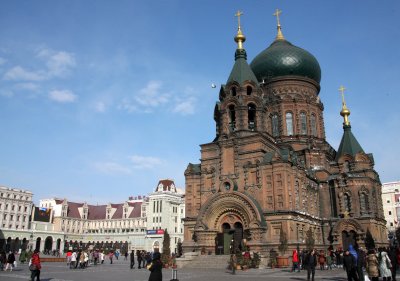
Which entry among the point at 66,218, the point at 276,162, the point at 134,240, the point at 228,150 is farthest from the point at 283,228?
the point at 66,218


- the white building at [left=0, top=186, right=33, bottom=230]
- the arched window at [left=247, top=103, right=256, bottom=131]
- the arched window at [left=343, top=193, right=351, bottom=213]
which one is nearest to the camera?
the arched window at [left=247, top=103, right=256, bottom=131]

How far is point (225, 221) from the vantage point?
32469 mm

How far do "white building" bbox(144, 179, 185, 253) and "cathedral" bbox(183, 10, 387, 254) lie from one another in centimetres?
3784

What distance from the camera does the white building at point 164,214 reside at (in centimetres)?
7456

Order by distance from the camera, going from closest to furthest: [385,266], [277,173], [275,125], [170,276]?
[385,266], [170,276], [277,173], [275,125]

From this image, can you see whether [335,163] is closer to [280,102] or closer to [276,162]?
[280,102]

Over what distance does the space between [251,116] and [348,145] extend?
14010mm

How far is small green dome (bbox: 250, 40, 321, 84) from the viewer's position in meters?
45.0

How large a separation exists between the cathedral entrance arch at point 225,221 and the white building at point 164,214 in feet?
138

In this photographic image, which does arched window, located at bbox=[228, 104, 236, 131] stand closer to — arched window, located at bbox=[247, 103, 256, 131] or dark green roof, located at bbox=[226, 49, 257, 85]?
arched window, located at bbox=[247, 103, 256, 131]

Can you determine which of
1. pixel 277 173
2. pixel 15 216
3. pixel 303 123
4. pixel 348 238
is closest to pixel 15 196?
pixel 15 216

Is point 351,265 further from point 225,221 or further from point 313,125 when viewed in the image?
point 313,125

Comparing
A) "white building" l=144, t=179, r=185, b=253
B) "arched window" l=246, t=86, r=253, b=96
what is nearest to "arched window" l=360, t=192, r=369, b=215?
"arched window" l=246, t=86, r=253, b=96

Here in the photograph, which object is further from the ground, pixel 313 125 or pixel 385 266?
pixel 313 125
